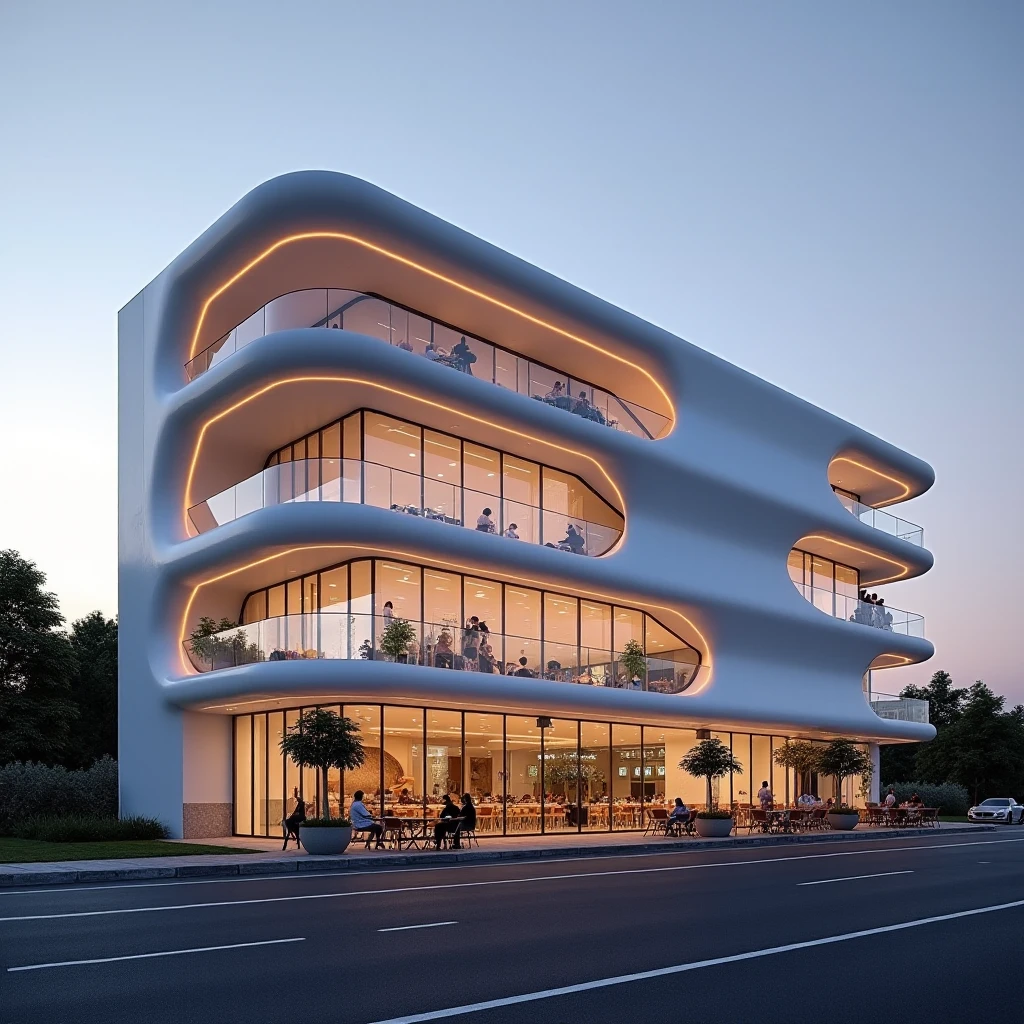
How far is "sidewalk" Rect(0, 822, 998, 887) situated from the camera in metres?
21.3

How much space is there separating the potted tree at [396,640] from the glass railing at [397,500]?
3.10m

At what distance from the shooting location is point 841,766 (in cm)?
4431

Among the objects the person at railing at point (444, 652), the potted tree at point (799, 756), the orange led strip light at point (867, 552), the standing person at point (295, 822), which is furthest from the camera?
the orange led strip light at point (867, 552)

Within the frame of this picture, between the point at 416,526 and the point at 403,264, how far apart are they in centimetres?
714

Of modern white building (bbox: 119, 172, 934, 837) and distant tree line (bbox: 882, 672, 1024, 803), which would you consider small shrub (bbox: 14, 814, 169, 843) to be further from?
distant tree line (bbox: 882, 672, 1024, 803)

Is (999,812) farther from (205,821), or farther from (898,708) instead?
(205,821)

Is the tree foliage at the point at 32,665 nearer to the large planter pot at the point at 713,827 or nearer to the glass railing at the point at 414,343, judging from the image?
the glass railing at the point at 414,343

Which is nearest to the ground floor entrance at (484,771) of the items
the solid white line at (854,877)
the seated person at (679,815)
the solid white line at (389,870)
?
the seated person at (679,815)

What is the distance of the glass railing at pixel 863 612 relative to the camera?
162ft

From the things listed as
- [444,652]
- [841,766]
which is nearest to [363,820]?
[444,652]

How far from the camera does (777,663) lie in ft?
150

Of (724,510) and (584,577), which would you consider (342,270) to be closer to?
(584,577)

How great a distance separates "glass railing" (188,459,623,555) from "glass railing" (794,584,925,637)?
1441 cm

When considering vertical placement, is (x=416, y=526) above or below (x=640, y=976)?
above
